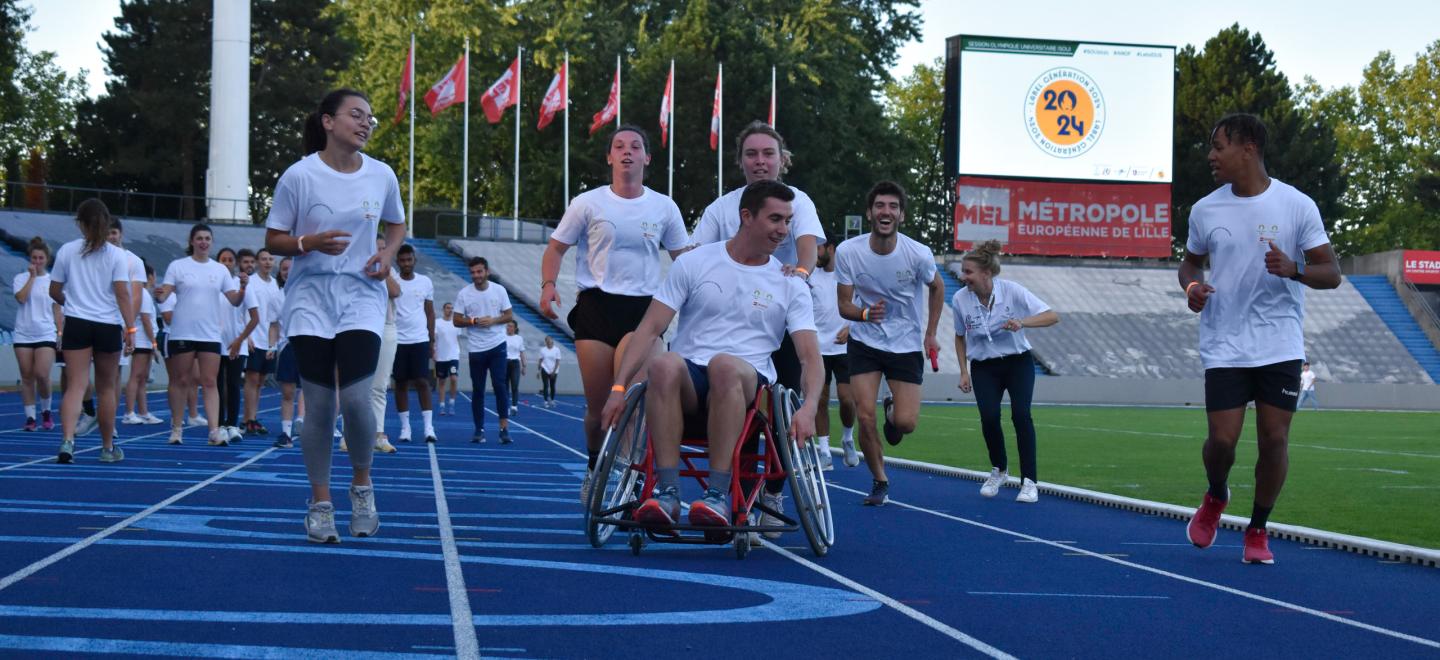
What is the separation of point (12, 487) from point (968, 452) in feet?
35.6

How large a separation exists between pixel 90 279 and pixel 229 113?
123 feet

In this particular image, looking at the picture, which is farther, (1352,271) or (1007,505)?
(1352,271)

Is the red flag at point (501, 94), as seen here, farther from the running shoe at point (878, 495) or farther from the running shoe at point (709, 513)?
the running shoe at point (709, 513)

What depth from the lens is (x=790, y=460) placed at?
23.7 feet

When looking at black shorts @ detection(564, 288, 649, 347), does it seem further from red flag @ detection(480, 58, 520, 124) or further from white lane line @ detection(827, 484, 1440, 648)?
red flag @ detection(480, 58, 520, 124)

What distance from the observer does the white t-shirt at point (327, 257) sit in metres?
7.56

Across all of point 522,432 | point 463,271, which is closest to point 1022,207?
point 463,271

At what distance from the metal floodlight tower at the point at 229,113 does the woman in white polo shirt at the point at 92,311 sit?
36.5 metres

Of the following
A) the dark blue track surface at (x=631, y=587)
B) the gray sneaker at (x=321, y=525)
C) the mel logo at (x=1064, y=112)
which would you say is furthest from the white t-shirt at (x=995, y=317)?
the mel logo at (x=1064, y=112)

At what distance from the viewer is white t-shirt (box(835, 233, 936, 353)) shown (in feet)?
36.1

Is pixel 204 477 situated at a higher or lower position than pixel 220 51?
lower

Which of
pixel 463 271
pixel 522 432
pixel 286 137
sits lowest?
pixel 522 432

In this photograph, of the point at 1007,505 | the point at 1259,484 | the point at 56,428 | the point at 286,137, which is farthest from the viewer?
the point at 286,137

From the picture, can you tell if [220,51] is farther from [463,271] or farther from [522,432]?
[522,432]
